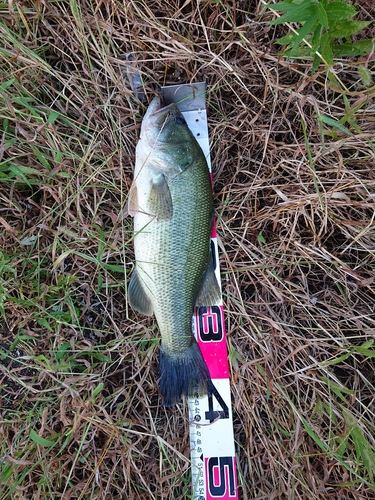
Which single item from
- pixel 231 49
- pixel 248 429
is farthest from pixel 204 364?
pixel 231 49

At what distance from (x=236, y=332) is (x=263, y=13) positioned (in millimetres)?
1802

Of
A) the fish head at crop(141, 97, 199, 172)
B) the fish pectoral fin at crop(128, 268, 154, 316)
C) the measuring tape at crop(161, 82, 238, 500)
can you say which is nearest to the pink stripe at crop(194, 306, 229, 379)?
the measuring tape at crop(161, 82, 238, 500)

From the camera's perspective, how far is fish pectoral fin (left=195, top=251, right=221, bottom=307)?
2.05 meters

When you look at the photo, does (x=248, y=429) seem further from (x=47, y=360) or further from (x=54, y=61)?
(x=54, y=61)

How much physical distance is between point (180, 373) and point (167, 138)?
124 centimetres

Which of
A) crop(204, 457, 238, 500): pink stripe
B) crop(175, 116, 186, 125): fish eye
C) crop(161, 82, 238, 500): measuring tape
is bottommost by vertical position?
crop(204, 457, 238, 500): pink stripe

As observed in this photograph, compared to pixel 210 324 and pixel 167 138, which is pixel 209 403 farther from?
pixel 167 138

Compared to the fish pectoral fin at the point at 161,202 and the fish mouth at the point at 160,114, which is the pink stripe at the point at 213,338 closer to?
the fish pectoral fin at the point at 161,202

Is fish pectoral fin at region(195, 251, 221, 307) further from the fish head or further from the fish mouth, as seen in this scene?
the fish mouth

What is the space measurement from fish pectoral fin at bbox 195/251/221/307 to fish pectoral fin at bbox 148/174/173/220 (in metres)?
0.38

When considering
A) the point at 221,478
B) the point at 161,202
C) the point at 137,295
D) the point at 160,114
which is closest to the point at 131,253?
the point at 137,295

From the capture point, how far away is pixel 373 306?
6.98 ft

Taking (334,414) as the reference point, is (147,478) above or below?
below

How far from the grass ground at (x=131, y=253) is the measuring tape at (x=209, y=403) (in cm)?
6
